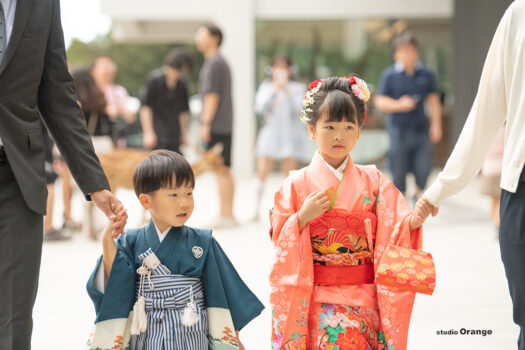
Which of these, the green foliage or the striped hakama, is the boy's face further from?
the green foliage

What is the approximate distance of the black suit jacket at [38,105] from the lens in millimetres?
2486

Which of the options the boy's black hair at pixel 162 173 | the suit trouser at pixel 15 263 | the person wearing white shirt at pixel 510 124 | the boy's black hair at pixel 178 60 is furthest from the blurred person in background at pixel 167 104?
the suit trouser at pixel 15 263

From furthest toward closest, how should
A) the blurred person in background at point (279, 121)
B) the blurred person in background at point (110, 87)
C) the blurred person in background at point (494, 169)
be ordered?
the blurred person in background at point (110, 87) < the blurred person in background at point (279, 121) < the blurred person in background at point (494, 169)

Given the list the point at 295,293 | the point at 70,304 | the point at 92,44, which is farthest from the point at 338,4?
the point at 92,44

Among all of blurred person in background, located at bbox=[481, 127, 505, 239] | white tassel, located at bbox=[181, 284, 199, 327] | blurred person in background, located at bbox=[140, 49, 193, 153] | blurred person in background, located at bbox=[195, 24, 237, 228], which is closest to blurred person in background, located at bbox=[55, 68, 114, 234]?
blurred person in background, located at bbox=[140, 49, 193, 153]

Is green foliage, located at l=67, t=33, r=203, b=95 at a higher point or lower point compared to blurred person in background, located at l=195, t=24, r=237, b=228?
higher

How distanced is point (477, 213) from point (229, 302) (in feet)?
22.2

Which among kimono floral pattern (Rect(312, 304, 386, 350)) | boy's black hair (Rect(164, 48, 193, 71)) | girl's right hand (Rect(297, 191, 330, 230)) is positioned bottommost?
kimono floral pattern (Rect(312, 304, 386, 350))

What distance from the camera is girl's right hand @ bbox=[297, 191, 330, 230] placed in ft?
9.69

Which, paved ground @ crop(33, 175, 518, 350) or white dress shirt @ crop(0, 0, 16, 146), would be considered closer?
white dress shirt @ crop(0, 0, 16, 146)

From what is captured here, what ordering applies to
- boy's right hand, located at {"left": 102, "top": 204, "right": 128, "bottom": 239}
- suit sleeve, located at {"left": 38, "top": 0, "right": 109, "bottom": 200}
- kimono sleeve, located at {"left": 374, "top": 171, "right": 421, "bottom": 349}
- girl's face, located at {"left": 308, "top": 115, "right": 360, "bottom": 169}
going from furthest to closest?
girl's face, located at {"left": 308, "top": 115, "right": 360, "bottom": 169} → kimono sleeve, located at {"left": 374, "top": 171, "right": 421, "bottom": 349} → boy's right hand, located at {"left": 102, "top": 204, "right": 128, "bottom": 239} → suit sleeve, located at {"left": 38, "top": 0, "right": 109, "bottom": 200}

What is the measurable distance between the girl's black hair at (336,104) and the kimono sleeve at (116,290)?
0.99m

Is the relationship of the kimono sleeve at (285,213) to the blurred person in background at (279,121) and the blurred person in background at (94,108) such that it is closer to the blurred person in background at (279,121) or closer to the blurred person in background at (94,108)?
the blurred person in background at (94,108)

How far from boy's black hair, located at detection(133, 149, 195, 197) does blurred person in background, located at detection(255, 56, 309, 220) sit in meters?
5.58
